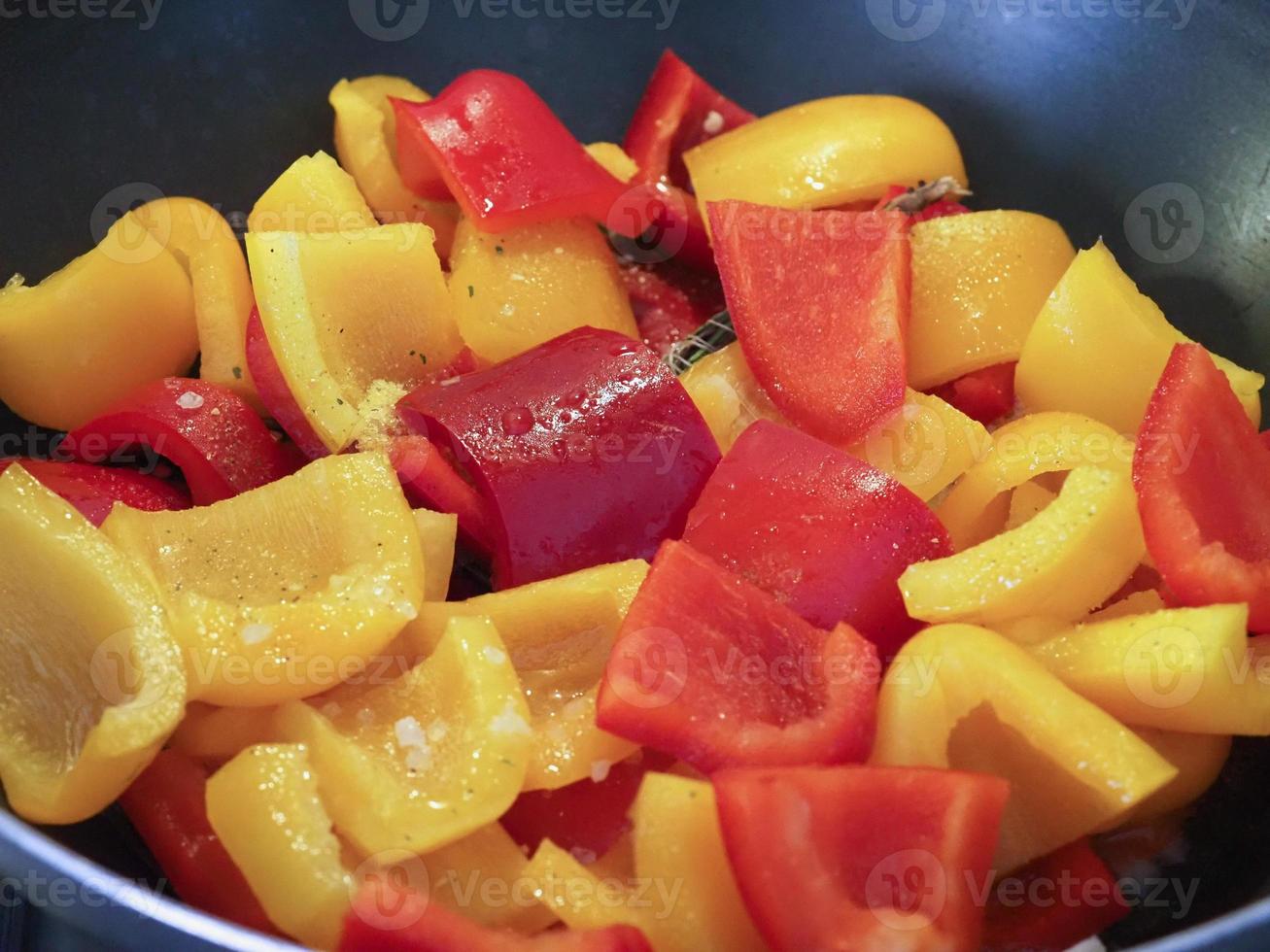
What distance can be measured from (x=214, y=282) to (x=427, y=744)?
0.90 m

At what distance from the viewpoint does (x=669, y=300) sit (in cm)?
210

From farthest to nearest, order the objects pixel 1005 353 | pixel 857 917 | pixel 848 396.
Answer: pixel 1005 353
pixel 848 396
pixel 857 917

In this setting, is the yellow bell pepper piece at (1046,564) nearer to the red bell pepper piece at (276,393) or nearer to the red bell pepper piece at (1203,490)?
the red bell pepper piece at (1203,490)

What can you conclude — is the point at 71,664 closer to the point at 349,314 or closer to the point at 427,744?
the point at 427,744

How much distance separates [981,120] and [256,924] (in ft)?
5.91

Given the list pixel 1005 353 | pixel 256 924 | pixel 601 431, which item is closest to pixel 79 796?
pixel 256 924

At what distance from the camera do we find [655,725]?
1252 mm

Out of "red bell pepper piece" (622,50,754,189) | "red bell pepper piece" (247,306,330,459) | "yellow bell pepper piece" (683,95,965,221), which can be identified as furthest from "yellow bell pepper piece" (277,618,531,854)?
"red bell pepper piece" (622,50,754,189)

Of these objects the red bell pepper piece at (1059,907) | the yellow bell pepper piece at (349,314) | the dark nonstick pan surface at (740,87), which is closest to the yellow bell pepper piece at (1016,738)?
the red bell pepper piece at (1059,907)

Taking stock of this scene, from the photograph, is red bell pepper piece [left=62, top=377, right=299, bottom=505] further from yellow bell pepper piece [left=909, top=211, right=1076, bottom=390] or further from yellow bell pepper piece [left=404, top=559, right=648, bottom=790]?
yellow bell pepper piece [left=909, top=211, right=1076, bottom=390]

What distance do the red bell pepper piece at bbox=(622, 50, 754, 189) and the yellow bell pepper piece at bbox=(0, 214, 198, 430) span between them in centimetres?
87

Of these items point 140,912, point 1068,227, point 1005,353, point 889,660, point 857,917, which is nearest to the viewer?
point 140,912

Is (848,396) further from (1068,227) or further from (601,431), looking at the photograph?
(1068,227)

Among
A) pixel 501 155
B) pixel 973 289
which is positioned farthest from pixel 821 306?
pixel 501 155
